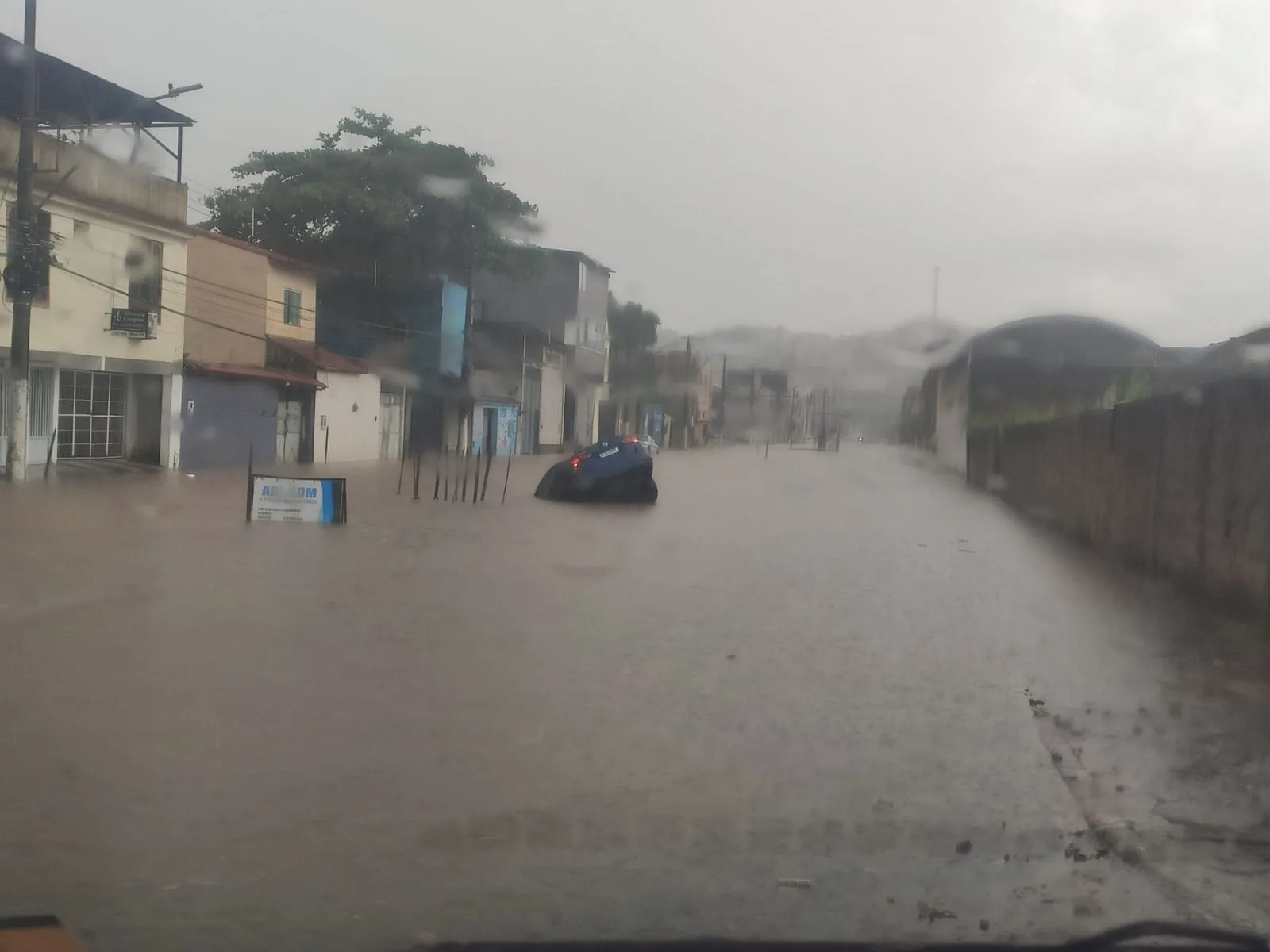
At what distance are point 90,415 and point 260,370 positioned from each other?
6160 millimetres

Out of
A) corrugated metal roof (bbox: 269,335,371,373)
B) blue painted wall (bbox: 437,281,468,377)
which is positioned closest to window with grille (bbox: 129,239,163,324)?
corrugated metal roof (bbox: 269,335,371,373)

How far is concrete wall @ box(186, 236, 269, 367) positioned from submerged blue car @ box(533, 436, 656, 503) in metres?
10.9

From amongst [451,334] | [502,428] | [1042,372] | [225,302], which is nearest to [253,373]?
[225,302]

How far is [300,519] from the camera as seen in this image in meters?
17.7

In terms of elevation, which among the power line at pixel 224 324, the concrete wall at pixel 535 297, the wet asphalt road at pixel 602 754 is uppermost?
the concrete wall at pixel 535 297

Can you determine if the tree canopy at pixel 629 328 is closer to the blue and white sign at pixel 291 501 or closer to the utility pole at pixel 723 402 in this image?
the utility pole at pixel 723 402

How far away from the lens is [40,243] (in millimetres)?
22469

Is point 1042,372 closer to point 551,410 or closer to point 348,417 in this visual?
point 551,410

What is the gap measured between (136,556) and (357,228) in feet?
64.1

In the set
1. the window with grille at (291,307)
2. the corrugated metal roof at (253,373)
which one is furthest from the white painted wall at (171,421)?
the window with grille at (291,307)

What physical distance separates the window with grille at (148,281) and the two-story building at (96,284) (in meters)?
0.03

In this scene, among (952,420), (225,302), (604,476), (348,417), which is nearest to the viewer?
(604,476)

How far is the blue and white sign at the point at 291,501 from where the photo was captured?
697 inches

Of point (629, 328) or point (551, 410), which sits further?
point (551, 410)
